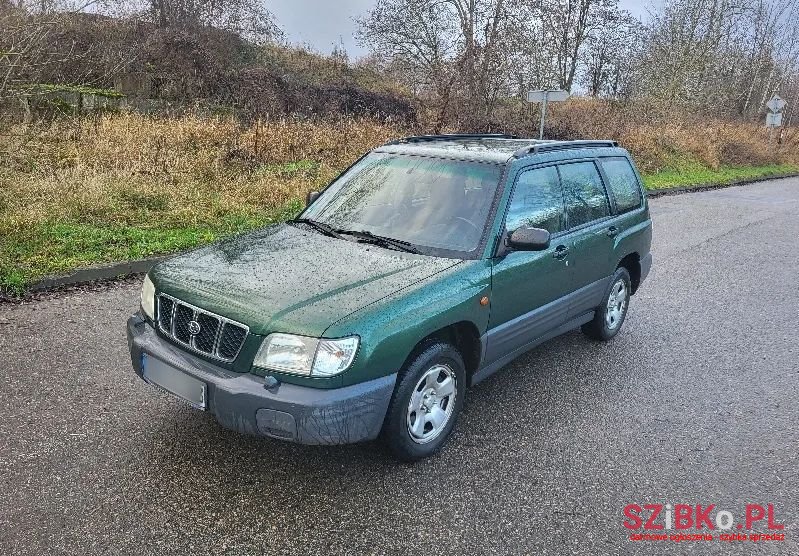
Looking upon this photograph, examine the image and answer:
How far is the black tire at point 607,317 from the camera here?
17.1 ft

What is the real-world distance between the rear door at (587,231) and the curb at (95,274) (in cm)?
466

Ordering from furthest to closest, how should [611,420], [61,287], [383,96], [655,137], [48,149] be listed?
[655,137]
[383,96]
[48,149]
[61,287]
[611,420]

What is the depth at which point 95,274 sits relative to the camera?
20.3ft

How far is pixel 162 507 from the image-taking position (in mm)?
2877

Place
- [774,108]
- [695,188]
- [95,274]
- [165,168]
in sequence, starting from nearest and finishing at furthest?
[95,274]
[165,168]
[695,188]
[774,108]

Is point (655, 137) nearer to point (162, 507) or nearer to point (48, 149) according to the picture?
point (48, 149)

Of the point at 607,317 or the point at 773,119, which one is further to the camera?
the point at 773,119

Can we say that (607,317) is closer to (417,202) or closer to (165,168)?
(417,202)

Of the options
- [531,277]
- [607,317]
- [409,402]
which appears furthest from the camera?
[607,317]

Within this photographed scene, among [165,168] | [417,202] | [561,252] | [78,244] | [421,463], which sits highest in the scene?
[417,202]

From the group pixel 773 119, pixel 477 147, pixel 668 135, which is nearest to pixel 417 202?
pixel 477 147

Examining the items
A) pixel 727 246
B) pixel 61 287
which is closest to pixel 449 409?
pixel 61 287

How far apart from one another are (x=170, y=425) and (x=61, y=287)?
10.4 ft

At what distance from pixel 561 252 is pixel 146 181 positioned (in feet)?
23.6
